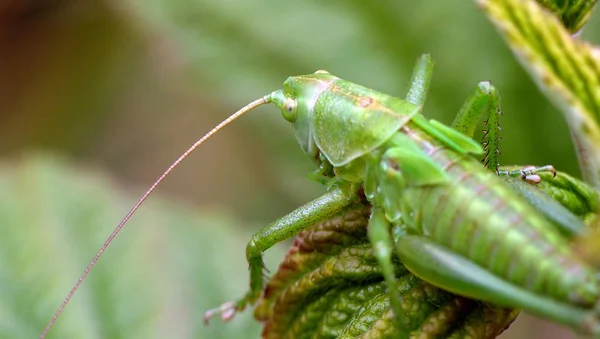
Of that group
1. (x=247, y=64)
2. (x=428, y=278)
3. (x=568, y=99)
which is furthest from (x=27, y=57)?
(x=568, y=99)

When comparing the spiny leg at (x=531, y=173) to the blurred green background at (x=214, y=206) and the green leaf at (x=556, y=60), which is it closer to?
the green leaf at (x=556, y=60)

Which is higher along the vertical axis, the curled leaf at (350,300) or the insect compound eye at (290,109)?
the insect compound eye at (290,109)

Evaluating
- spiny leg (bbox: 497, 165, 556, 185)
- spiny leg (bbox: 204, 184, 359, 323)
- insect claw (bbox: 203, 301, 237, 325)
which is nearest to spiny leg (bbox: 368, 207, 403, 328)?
spiny leg (bbox: 204, 184, 359, 323)

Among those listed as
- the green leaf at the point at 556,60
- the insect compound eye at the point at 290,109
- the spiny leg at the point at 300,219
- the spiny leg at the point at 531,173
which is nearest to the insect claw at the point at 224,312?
the spiny leg at the point at 300,219

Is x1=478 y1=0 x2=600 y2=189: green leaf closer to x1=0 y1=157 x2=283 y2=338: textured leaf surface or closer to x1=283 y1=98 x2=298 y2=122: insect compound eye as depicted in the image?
x1=283 y1=98 x2=298 y2=122: insect compound eye

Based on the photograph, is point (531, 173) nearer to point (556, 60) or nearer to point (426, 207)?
point (426, 207)

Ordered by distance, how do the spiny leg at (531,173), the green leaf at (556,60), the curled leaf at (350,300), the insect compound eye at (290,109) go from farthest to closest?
the insect compound eye at (290,109) < the spiny leg at (531,173) < the curled leaf at (350,300) < the green leaf at (556,60)
